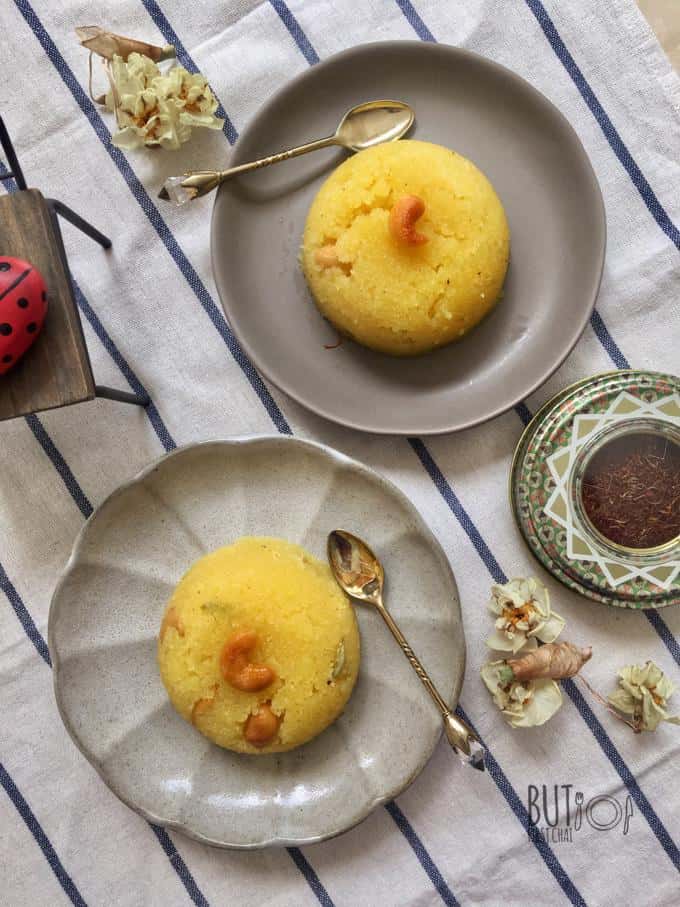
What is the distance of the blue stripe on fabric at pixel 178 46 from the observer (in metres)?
1.35

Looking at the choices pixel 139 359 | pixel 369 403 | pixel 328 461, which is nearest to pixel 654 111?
pixel 369 403

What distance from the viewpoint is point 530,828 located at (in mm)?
1378

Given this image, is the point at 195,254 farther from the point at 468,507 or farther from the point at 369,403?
the point at 468,507

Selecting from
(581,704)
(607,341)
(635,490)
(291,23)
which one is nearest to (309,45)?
(291,23)

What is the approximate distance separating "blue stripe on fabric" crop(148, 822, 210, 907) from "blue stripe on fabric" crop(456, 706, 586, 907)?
1.87ft

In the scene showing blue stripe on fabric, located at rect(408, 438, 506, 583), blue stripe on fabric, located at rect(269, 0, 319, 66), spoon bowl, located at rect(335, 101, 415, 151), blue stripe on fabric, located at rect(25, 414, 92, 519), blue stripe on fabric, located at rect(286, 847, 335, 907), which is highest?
blue stripe on fabric, located at rect(269, 0, 319, 66)

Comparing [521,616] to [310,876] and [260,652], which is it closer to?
[260,652]

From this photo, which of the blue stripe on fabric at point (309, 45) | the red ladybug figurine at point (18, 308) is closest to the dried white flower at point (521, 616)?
the blue stripe on fabric at point (309, 45)

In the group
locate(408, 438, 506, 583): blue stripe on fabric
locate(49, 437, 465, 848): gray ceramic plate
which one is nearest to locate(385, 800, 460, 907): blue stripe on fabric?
locate(49, 437, 465, 848): gray ceramic plate

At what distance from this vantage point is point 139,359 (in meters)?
1.38

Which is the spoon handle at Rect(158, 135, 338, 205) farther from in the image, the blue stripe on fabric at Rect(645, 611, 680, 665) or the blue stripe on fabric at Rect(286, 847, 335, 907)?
the blue stripe on fabric at Rect(286, 847, 335, 907)

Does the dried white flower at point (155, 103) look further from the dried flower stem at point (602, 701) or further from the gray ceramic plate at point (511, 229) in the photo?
the dried flower stem at point (602, 701)

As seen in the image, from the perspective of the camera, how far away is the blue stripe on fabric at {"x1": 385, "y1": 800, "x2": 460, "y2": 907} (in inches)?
54.2

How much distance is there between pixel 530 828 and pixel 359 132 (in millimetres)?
1271
